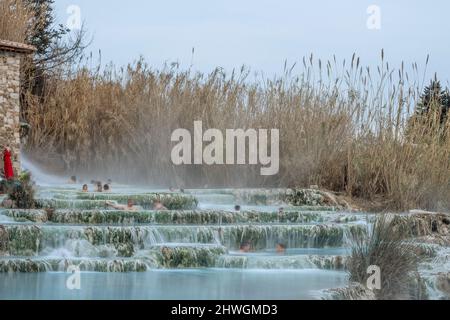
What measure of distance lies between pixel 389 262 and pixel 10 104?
8112 mm

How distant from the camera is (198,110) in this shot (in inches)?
470

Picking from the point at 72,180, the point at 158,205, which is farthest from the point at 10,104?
the point at 158,205

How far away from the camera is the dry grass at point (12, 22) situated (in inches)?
560

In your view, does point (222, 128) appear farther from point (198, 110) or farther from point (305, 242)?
point (305, 242)

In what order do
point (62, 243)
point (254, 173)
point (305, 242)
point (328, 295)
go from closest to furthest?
point (328, 295)
point (62, 243)
point (305, 242)
point (254, 173)

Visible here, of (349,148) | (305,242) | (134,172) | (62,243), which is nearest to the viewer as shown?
(62,243)

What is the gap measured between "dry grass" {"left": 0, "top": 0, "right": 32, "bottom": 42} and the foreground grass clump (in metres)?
9.86

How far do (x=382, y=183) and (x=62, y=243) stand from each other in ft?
16.0

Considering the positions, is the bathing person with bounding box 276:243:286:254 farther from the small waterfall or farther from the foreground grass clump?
the small waterfall

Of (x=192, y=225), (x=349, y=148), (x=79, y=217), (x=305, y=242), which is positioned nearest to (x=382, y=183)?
(x=349, y=148)

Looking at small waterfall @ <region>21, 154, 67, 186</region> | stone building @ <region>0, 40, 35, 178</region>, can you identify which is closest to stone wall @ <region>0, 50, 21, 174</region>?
stone building @ <region>0, 40, 35, 178</region>

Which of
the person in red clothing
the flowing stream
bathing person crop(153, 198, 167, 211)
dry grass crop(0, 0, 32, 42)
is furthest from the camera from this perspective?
dry grass crop(0, 0, 32, 42)

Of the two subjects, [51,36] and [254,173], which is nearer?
[254,173]

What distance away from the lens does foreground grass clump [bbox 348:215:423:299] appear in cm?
624
